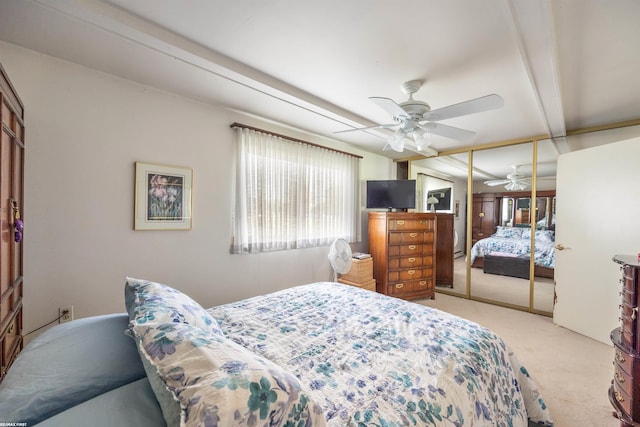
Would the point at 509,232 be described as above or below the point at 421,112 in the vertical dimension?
below

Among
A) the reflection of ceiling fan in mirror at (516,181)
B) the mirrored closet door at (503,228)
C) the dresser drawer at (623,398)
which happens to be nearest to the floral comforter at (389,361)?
the dresser drawer at (623,398)

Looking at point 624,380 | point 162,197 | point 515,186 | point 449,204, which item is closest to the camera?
point 624,380

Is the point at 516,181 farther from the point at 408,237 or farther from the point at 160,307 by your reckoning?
the point at 160,307

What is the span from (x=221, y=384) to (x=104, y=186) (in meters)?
2.13

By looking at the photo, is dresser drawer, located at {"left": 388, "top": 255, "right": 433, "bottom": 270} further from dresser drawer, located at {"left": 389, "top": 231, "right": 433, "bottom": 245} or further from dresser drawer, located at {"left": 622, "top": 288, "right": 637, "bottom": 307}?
dresser drawer, located at {"left": 622, "top": 288, "right": 637, "bottom": 307}

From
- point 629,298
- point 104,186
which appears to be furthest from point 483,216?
point 104,186

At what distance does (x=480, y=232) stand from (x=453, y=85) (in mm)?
2783

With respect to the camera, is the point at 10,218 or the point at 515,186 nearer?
the point at 10,218

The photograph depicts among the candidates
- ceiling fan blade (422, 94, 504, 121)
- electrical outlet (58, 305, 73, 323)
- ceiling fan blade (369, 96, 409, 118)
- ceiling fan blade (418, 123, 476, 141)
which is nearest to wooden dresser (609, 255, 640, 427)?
ceiling fan blade (422, 94, 504, 121)

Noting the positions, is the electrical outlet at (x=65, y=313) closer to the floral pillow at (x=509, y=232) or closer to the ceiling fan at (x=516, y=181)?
the floral pillow at (x=509, y=232)

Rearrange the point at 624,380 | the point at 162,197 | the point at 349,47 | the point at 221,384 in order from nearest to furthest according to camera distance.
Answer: the point at 221,384 < the point at 624,380 < the point at 349,47 < the point at 162,197

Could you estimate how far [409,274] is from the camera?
156 inches

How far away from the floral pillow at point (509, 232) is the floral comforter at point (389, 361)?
2.85 metres

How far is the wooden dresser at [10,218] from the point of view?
4.26 ft
